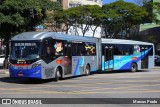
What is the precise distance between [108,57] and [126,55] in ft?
6.81

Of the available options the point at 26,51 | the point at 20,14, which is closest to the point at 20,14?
the point at 20,14

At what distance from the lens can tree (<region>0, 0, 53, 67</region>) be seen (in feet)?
108

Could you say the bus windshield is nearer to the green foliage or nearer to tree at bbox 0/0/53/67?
tree at bbox 0/0/53/67

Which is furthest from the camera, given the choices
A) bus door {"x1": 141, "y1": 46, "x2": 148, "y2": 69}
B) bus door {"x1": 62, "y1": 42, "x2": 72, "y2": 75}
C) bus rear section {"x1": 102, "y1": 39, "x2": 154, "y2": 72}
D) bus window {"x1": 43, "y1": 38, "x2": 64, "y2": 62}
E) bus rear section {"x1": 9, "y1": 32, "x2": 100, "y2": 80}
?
bus door {"x1": 141, "y1": 46, "x2": 148, "y2": 69}

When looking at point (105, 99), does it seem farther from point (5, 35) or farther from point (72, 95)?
point (5, 35)

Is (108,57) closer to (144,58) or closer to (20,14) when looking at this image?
(144,58)

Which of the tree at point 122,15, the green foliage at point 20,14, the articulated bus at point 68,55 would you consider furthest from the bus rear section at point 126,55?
the tree at point 122,15

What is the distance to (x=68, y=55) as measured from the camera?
1001 inches

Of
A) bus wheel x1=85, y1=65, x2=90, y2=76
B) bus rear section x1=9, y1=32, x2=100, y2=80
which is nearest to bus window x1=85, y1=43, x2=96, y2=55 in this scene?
bus wheel x1=85, y1=65, x2=90, y2=76

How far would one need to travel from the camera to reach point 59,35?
2448cm

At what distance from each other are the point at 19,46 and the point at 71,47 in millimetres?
4556

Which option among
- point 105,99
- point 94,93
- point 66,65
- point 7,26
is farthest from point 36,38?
point 7,26

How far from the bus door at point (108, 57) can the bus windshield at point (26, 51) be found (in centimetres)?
1055

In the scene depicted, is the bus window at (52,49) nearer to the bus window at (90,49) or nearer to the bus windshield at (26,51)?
the bus windshield at (26,51)
